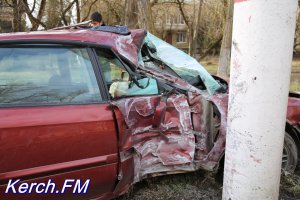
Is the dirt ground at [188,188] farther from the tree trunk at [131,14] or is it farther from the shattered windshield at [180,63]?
the tree trunk at [131,14]

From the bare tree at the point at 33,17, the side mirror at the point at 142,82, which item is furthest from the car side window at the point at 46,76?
the bare tree at the point at 33,17

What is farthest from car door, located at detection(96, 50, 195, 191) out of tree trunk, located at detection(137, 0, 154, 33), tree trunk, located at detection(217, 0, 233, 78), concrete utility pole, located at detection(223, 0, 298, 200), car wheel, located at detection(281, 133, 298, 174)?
tree trunk, located at detection(217, 0, 233, 78)

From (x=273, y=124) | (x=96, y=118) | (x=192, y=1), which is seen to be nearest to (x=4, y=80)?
(x=96, y=118)

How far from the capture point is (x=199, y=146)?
11.8 feet

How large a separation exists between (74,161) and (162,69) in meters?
1.47

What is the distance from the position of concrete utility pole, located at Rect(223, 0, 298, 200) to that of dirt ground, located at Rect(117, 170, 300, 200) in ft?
3.00

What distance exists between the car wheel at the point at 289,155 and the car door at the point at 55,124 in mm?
1914

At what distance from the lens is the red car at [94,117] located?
2.74 meters

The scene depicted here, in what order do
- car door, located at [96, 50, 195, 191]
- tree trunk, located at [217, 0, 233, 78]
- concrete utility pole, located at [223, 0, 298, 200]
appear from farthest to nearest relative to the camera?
tree trunk, located at [217, 0, 233, 78] → car door, located at [96, 50, 195, 191] → concrete utility pole, located at [223, 0, 298, 200]

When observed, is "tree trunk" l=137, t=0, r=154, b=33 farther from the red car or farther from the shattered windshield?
the red car

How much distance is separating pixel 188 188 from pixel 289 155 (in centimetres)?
120

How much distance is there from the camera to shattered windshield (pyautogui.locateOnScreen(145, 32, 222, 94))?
157 inches

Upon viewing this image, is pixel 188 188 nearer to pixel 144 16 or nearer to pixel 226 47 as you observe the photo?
pixel 144 16

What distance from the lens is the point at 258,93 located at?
2.45 m
